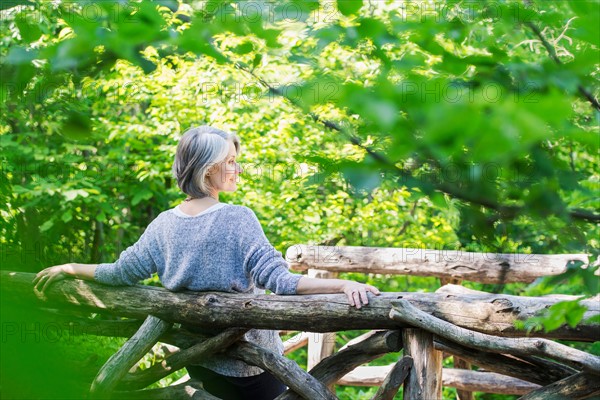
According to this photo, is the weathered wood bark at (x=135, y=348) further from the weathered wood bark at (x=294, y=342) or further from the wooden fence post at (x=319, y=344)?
the wooden fence post at (x=319, y=344)

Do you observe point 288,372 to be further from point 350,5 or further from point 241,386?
point 350,5

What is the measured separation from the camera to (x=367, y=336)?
107 inches

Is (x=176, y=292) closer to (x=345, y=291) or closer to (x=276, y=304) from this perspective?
(x=276, y=304)

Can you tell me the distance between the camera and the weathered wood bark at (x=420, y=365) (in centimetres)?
246

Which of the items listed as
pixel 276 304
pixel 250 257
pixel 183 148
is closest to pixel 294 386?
pixel 276 304

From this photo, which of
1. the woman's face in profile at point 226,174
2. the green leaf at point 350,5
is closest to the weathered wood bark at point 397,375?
the woman's face in profile at point 226,174

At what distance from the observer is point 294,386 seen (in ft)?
8.40

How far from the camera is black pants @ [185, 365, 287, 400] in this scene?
2822 mm

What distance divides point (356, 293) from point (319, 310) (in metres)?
0.15

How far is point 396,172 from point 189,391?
2.12m

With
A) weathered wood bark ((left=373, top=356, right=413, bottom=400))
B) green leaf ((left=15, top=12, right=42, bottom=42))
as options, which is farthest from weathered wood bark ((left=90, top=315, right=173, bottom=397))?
green leaf ((left=15, top=12, right=42, bottom=42))

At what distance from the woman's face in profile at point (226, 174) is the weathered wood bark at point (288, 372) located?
0.61m

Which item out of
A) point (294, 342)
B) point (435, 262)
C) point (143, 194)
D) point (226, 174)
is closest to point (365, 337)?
point (226, 174)

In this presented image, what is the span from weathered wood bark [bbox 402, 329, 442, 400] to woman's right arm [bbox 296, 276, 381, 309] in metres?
0.20
